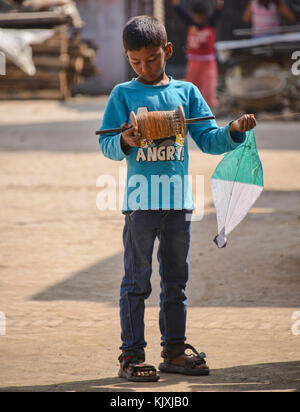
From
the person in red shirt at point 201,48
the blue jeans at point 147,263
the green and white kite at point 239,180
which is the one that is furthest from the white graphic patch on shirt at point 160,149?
the person in red shirt at point 201,48

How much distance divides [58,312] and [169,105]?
1.67 metres

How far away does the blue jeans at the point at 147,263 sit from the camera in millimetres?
3412

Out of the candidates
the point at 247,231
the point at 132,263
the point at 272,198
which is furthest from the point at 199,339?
the point at 272,198

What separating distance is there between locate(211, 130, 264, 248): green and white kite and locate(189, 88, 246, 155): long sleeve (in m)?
0.28

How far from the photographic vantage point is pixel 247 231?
6570 mm

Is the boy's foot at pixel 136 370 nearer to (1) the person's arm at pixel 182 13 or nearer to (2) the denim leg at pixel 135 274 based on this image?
(2) the denim leg at pixel 135 274

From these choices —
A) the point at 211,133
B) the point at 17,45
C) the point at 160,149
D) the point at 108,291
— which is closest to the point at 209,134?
the point at 211,133

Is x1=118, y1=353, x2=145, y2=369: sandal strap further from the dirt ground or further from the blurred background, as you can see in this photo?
the blurred background

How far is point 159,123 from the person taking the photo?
3.25m

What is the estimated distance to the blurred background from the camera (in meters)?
14.6

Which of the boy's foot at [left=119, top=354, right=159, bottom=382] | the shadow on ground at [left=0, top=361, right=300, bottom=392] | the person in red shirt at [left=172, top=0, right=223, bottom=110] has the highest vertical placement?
the person in red shirt at [left=172, top=0, right=223, bottom=110]

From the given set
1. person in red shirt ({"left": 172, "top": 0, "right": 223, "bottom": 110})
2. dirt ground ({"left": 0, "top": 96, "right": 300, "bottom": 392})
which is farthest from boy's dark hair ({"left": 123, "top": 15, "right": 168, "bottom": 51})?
person in red shirt ({"left": 172, "top": 0, "right": 223, "bottom": 110})

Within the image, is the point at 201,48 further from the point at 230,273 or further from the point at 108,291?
the point at 108,291

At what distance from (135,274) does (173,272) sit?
178 millimetres
